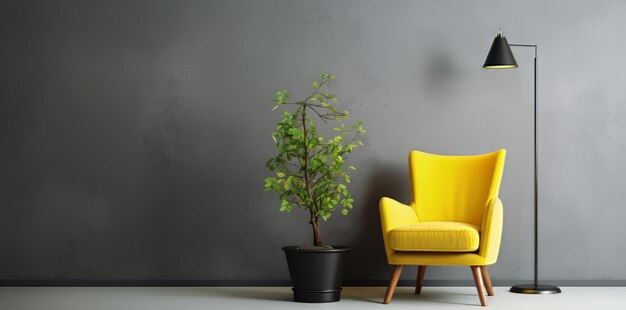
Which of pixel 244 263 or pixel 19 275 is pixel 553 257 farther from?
pixel 19 275

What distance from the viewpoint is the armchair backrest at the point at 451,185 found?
4754 mm

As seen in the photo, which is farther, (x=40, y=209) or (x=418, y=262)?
(x=40, y=209)

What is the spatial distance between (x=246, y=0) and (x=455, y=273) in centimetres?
211

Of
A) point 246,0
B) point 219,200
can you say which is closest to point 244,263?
point 219,200

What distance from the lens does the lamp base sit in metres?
4.73

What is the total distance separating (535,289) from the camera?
4750 millimetres

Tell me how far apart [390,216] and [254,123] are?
1.17 meters

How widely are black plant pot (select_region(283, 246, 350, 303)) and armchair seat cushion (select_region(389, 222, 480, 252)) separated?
0.34 meters

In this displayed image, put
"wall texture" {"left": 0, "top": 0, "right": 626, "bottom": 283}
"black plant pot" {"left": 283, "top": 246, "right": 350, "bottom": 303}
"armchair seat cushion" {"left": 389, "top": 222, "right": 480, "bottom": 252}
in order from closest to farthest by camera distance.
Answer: "armchair seat cushion" {"left": 389, "top": 222, "right": 480, "bottom": 252} < "black plant pot" {"left": 283, "top": 246, "right": 350, "bottom": 303} < "wall texture" {"left": 0, "top": 0, "right": 626, "bottom": 283}

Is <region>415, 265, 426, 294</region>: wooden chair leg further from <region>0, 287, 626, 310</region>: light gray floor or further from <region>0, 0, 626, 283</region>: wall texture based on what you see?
<region>0, 0, 626, 283</region>: wall texture

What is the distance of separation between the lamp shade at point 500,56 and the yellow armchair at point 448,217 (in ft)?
1.64

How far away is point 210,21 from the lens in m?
5.16

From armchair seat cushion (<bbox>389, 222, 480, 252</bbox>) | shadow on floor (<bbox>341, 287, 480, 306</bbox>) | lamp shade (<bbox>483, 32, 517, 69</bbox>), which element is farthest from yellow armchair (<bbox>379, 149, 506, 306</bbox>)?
lamp shade (<bbox>483, 32, 517, 69</bbox>)

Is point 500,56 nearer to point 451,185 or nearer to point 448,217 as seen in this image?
point 451,185
